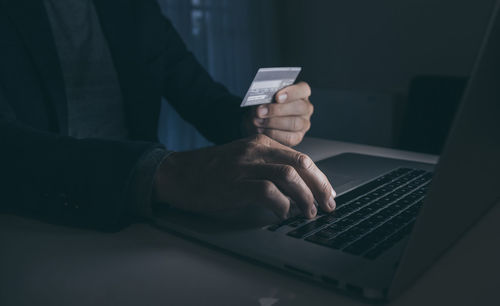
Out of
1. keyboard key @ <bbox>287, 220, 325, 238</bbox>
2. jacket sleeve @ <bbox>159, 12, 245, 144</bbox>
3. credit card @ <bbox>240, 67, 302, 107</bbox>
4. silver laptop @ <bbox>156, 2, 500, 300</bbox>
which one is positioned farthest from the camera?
jacket sleeve @ <bbox>159, 12, 245, 144</bbox>

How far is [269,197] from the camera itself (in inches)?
18.8

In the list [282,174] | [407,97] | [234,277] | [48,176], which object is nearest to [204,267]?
[234,277]

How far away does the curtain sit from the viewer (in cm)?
250

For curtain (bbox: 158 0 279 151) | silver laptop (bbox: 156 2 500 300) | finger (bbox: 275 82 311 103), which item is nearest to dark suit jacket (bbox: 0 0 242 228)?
silver laptop (bbox: 156 2 500 300)

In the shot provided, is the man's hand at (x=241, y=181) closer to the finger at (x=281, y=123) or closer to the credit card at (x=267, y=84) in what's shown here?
the credit card at (x=267, y=84)

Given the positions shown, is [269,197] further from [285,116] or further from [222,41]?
[222,41]

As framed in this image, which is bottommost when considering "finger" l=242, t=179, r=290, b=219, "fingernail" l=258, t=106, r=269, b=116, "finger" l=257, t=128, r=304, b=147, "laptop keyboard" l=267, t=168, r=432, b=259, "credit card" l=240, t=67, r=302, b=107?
"finger" l=257, t=128, r=304, b=147

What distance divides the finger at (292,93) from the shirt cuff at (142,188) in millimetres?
432

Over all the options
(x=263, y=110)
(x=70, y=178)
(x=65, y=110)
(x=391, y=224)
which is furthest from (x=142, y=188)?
(x=65, y=110)

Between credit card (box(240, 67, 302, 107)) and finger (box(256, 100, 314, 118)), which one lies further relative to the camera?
finger (box(256, 100, 314, 118))

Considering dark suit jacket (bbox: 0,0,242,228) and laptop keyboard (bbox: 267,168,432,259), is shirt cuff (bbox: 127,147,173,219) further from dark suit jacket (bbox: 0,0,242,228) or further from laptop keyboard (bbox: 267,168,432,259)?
laptop keyboard (bbox: 267,168,432,259)

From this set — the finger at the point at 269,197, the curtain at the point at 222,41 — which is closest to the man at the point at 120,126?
the finger at the point at 269,197

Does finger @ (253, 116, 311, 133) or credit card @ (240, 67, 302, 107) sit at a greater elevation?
credit card @ (240, 67, 302, 107)

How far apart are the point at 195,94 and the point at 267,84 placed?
0.58 m
